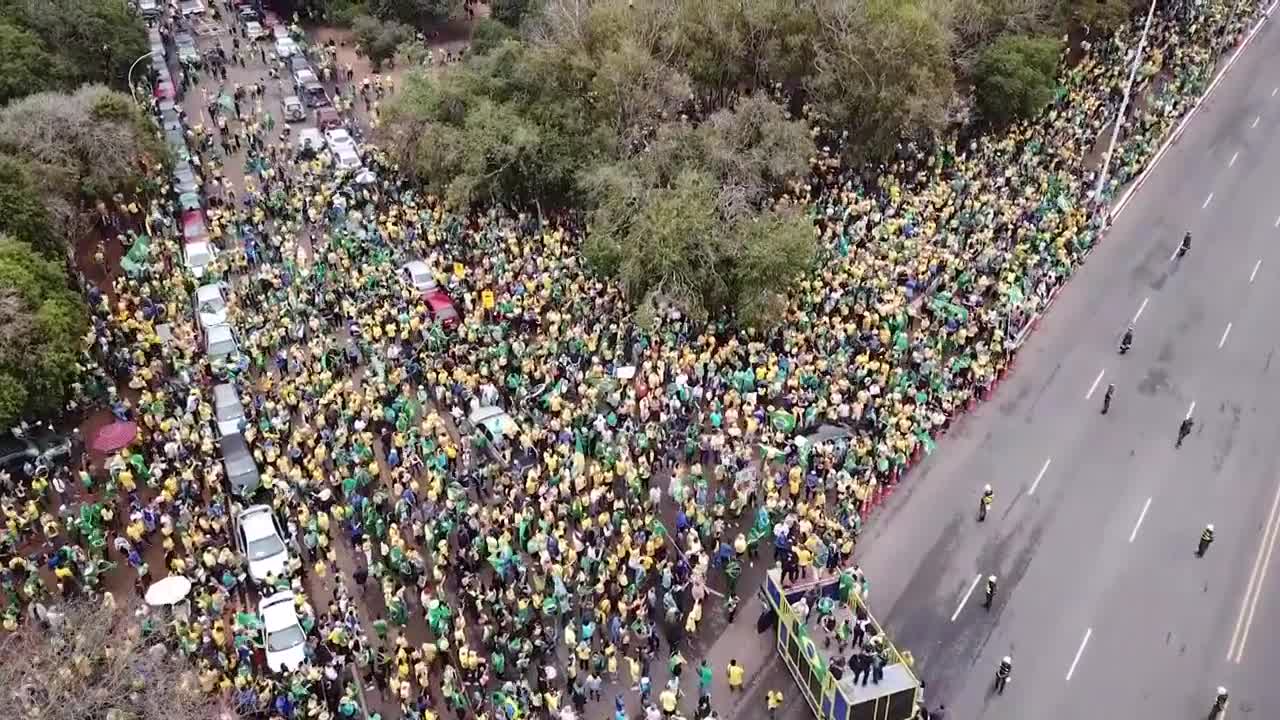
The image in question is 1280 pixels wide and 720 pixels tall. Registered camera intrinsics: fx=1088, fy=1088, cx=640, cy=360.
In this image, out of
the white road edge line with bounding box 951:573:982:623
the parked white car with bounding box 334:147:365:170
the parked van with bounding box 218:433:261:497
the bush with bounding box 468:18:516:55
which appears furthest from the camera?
the bush with bounding box 468:18:516:55

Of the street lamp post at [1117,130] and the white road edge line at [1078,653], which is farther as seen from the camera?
the street lamp post at [1117,130]

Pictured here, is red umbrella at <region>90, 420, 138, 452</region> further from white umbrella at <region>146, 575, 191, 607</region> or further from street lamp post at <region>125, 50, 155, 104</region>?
street lamp post at <region>125, 50, 155, 104</region>

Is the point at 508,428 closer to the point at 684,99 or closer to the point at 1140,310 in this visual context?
the point at 684,99

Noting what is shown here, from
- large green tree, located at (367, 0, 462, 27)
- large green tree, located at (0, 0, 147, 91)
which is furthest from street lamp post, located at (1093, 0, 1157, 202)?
large green tree, located at (0, 0, 147, 91)

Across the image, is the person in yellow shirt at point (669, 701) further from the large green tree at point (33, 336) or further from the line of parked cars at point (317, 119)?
the line of parked cars at point (317, 119)

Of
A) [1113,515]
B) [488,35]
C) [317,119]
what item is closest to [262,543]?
[1113,515]

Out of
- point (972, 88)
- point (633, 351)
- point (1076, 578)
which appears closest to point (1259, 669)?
point (1076, 578)

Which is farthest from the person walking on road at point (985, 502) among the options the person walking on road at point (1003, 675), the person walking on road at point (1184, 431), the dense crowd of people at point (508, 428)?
the person walking on road at point (1184, 431)
